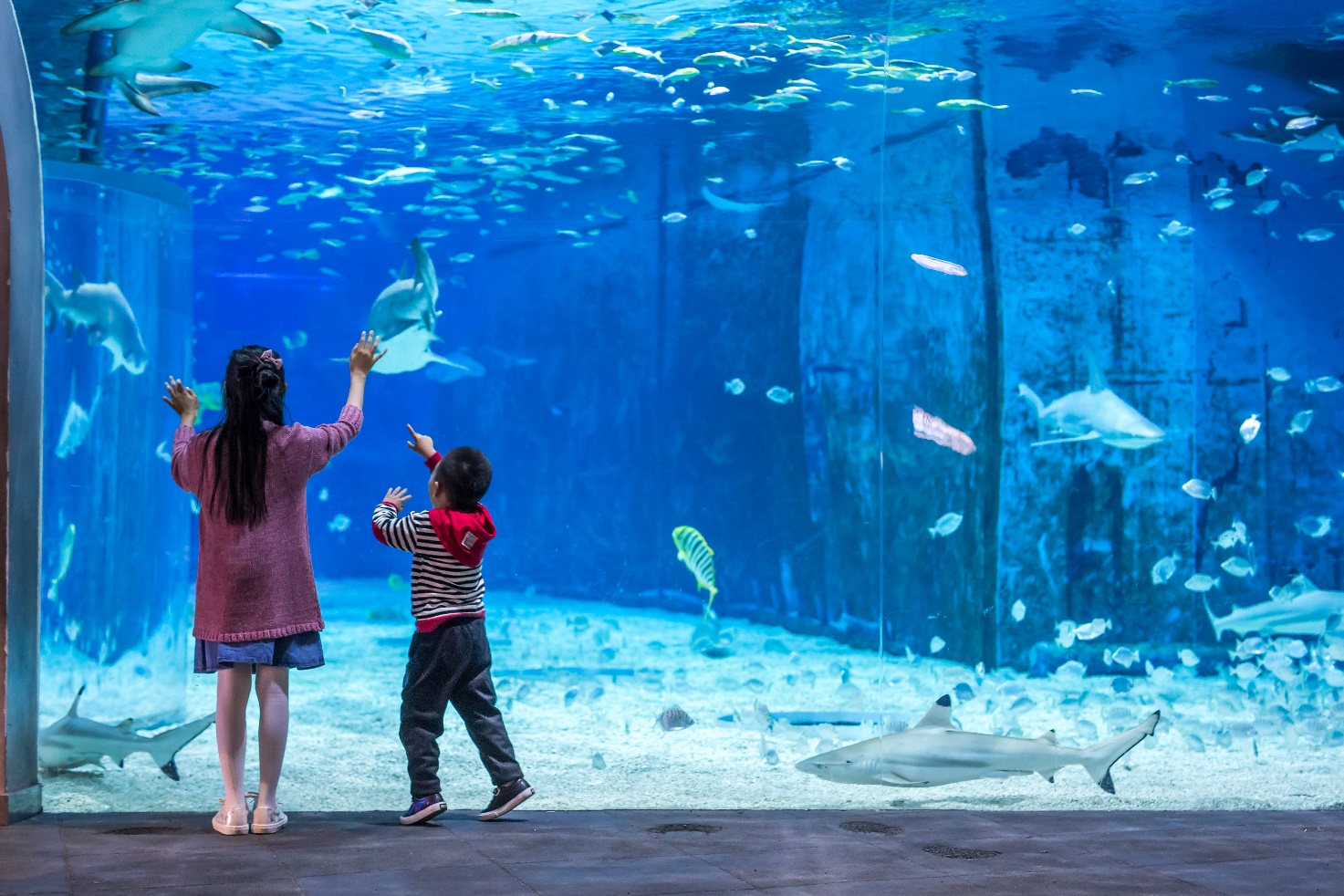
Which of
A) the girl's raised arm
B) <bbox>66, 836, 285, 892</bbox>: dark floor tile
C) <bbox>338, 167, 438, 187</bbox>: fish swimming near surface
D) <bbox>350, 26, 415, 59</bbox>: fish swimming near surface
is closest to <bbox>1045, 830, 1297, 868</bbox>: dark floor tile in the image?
<bbox>66, 836, 285, 892</bbox>: dark floor tile

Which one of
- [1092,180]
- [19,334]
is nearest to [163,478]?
[19,334]

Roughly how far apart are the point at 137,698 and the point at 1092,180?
23.1 ft

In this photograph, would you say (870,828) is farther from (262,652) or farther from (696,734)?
(262,652)

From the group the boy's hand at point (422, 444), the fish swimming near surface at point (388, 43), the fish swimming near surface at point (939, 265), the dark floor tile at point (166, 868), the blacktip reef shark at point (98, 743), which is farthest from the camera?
the fish swimming near surface at point (939, 265)

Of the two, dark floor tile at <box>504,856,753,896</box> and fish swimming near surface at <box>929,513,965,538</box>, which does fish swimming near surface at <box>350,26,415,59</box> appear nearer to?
fish swimming near surface at <box>929,513,965,538</box>

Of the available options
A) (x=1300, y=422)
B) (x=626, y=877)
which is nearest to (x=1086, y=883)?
(x=626, y=877)

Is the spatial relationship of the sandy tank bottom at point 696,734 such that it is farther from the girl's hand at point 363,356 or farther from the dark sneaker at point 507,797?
the girl's hand at point 363,356

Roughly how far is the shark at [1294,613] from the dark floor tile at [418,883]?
5.89 m

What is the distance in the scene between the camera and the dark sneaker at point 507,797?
14.7 feet

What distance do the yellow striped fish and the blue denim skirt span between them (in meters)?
4.86

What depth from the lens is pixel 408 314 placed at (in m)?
7.25

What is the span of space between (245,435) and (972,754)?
3519mm

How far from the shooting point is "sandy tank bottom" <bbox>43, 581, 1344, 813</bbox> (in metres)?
5.28

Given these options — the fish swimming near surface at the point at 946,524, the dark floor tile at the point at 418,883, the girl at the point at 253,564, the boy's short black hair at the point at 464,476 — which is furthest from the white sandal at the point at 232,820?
the fish swimming near surface at the point at 946,524
